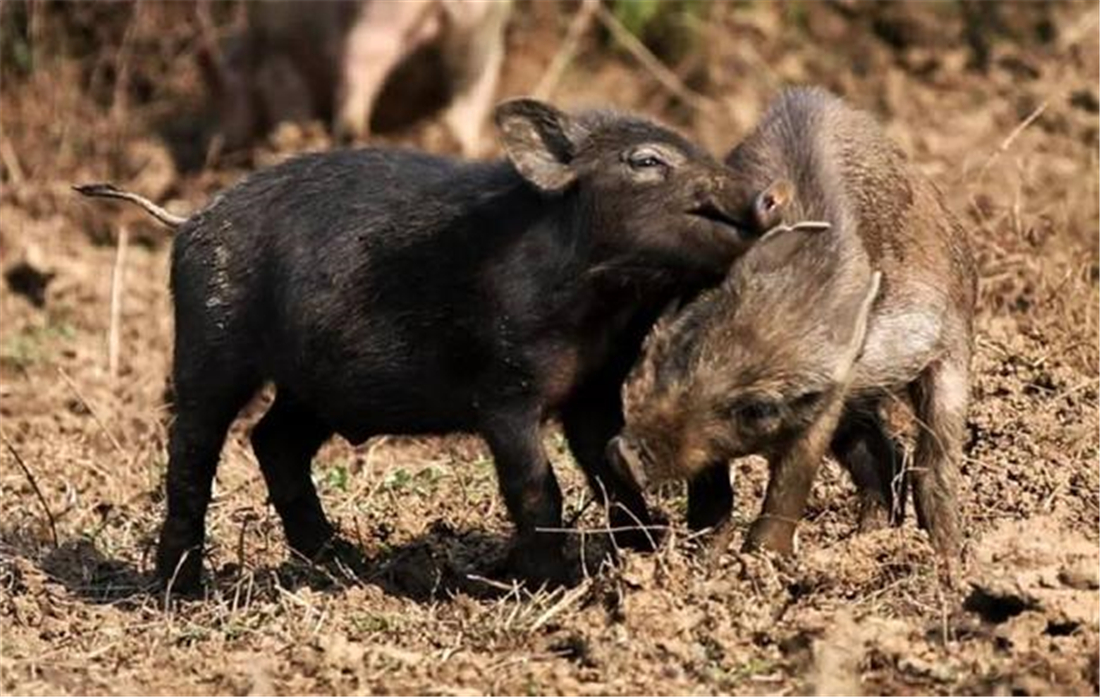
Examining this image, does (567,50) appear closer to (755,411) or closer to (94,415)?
(94,415)

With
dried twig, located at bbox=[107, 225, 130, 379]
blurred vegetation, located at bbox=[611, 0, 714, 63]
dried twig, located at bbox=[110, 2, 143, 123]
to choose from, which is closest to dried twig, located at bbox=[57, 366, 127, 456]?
dried twig, located at bbox=[107, 225, 130, 379]

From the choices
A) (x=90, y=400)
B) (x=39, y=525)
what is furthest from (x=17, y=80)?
(x=39, y=525)

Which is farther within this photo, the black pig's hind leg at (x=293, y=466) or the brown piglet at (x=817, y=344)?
the black pig's hind leg at (x=293, y=466)

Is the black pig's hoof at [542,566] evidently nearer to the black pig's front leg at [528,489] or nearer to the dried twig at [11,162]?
the black pig's front leg at [528,489]

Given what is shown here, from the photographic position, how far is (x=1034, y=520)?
316 inches

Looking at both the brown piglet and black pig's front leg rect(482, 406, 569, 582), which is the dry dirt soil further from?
the brown piglet

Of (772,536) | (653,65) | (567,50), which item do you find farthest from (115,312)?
(772,536)

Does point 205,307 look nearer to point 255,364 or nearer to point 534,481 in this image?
point 255,364

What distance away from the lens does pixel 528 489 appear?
8070 millimetres

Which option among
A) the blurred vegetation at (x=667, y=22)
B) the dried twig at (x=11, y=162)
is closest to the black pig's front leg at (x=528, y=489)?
the dried twig at (x=11, y=162)

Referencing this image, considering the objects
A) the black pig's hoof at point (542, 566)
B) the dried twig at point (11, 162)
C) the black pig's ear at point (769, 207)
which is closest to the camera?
the black pig's ear at point (769, 207)

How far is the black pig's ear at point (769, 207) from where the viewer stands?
780cm

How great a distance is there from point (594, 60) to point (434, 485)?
7440 millimetres

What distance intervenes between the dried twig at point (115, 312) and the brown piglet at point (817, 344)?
4.53m
